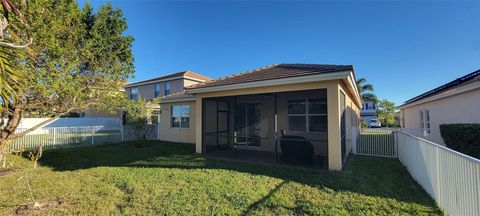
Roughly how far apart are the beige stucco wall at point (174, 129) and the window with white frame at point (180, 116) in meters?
0.25

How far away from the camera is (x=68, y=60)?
6.50m

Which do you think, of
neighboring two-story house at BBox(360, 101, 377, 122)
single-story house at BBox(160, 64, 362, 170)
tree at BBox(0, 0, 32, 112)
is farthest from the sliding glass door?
neighboring two-story house at BBox(360, 101, 377, 122)

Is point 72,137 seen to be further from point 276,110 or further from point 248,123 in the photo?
point 276,110

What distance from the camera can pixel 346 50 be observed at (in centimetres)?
1520

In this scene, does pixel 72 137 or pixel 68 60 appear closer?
pixel 68 60

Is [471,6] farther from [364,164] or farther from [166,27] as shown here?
[166,27]

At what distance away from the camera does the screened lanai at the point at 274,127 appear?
24.5 ft

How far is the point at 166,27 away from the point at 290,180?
45.0ft

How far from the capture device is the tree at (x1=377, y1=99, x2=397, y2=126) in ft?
120

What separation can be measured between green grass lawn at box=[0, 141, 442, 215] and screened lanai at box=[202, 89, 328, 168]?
1012 millimetres

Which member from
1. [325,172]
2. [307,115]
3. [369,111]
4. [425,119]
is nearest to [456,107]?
[425,119]

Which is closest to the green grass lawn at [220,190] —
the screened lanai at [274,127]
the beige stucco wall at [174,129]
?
the screened lanai at [274,127]

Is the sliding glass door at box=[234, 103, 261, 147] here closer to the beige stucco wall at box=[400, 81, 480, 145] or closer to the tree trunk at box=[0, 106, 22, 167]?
the beige stucco wall at box=[400, 81, 480, 145]

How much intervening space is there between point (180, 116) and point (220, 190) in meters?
9.68
